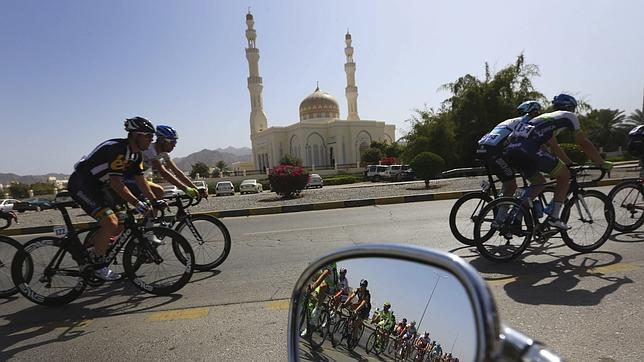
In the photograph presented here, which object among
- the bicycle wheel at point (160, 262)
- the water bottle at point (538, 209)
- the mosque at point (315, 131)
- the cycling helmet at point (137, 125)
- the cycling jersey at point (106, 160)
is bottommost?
the bicycle wheel at point (160, 262)

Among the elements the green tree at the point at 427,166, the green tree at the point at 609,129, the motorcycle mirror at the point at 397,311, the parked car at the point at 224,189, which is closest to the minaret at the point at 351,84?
the green tree at the point at 609,129

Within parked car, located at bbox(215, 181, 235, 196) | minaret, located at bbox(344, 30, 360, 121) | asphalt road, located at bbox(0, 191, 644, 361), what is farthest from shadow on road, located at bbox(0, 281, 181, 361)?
minaret, located at bbox(344, 30, 360, 121)

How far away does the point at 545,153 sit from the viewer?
4.35 m

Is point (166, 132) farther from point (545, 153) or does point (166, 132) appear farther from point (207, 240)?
point (545, 153)

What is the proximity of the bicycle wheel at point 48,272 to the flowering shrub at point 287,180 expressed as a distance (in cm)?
1182

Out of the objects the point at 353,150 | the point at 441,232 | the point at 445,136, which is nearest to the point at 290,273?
the point at 441,232

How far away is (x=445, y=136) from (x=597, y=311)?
93.0ft

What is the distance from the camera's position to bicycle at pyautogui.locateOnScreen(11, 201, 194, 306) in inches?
148

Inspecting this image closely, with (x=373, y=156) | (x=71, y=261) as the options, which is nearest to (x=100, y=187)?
(x=71, y=261)

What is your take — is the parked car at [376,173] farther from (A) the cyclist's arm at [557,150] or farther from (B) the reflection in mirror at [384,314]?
(B) the reflection in mirror at [384,314]

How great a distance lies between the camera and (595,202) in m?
4.55

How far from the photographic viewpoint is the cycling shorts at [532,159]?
4.29 meters

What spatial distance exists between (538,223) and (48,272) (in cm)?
491

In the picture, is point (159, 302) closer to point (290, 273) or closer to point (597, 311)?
point (290, 273)
